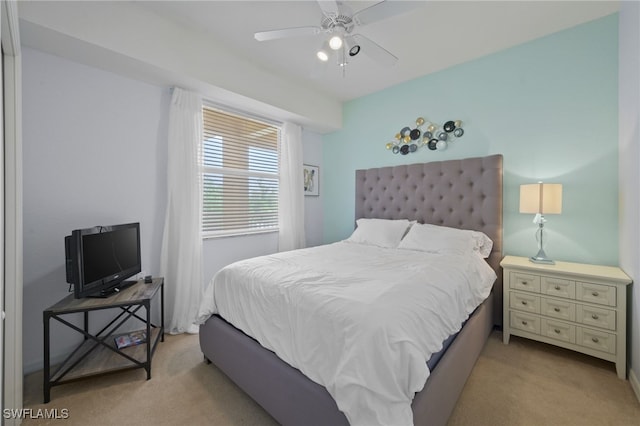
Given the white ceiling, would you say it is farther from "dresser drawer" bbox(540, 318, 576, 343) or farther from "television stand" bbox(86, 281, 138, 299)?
"dresser drawer" bbox(540, 318, 576, 343)

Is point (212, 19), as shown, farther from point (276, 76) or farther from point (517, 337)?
point (517, 337)

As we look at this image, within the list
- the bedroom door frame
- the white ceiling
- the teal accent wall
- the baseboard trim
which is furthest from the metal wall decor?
the bedroom door frame

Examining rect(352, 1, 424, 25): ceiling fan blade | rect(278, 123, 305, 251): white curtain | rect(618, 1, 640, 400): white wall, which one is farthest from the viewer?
rect(278, 123, 305, 251): white curtain

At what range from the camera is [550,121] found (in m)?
2.38

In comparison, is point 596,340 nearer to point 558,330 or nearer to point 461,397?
point 558,330

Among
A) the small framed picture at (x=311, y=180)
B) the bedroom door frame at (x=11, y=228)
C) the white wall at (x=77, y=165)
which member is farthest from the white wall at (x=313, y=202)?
the bedroom door frame at (x=11, y=228)

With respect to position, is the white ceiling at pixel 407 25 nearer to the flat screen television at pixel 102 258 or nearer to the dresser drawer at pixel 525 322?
the flat screen television at pixel 102 258

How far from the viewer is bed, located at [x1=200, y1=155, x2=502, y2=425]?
1248 mm

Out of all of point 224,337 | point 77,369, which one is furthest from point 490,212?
point 77,369

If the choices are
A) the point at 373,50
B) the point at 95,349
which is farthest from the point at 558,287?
the point at 95,349

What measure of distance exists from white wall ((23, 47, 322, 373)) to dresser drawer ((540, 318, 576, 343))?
132 inches

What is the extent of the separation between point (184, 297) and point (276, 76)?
2634 mm

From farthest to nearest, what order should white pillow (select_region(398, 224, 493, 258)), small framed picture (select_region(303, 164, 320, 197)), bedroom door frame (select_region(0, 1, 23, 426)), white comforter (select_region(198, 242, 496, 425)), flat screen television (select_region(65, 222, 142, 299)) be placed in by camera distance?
small framed picture (select_region(303, 164, 320, 197))
white pillow (select_region(398, 224, 493, 258))
flat screen television (select_region(65, 222, 142, 299))
bedroom door frame (select_region(0, 1, 23, 426))
white comforter (select_region(198, 242, 496, 425))

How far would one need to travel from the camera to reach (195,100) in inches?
105
